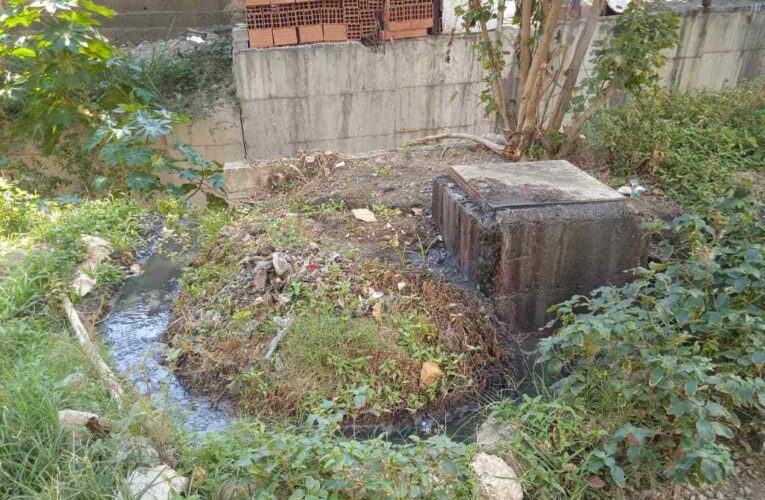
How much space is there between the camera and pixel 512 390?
Result: 3266 mm

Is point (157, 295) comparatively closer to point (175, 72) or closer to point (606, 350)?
point (606, 350)

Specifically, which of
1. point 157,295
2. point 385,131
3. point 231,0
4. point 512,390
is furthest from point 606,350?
point 231,0

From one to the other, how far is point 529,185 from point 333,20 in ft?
12.7

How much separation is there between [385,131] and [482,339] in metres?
4.35

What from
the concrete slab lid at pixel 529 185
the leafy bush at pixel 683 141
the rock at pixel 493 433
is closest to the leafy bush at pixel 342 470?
the rock at pixel 493 433

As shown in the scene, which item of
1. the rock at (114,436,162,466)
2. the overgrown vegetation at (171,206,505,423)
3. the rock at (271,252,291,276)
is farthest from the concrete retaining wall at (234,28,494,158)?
the rock at (114,436,162,466)

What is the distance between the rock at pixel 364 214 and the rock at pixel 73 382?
2314mm

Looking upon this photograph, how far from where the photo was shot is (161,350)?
350 centimetres

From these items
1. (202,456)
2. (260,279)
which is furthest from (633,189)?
(202,456)

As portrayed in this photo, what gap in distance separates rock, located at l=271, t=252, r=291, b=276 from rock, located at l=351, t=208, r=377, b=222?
927 millimetres

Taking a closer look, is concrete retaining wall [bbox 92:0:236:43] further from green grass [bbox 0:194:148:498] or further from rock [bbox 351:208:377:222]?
rock [bbox 351:208:377:222]

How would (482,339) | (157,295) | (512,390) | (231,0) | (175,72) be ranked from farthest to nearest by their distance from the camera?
(231,0), (175,72), (157,295), (482,339), (512,390)

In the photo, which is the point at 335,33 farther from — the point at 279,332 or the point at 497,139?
the point at 279,332

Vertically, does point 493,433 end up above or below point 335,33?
below
